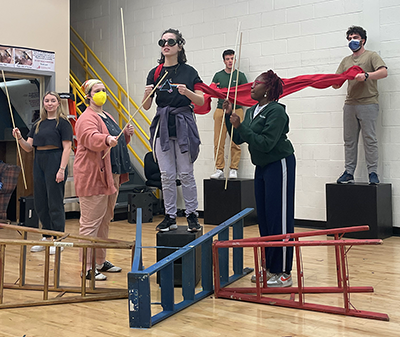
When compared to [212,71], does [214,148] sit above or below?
below

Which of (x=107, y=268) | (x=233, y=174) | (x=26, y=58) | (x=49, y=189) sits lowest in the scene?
(x=107, y=268)

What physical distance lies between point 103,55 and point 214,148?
2.56 m

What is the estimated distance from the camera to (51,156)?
429cm

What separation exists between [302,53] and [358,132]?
120cm

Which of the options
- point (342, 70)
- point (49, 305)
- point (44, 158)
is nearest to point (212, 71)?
point (342, 70)

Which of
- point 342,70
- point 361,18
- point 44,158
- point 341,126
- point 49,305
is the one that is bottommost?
point 49,305

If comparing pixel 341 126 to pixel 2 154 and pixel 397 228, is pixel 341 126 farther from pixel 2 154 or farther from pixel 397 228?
pixel 2 154

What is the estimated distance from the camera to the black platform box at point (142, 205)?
6246 millimetres

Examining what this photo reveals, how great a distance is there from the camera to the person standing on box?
4254mm

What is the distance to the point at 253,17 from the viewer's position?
6086 millimetres

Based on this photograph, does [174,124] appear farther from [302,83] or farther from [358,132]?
[358,132]

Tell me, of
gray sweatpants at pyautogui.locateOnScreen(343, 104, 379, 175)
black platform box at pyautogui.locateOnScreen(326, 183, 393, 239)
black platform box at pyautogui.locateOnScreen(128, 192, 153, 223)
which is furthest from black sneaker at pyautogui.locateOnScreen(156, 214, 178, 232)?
black platform box at pyautogui.locateOnScreen(128, 192, 153, 223)

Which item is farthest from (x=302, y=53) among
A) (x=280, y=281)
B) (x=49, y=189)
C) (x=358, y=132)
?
(x=280, y=281)

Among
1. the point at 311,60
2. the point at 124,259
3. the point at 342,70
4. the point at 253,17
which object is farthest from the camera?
the point at 253,17
